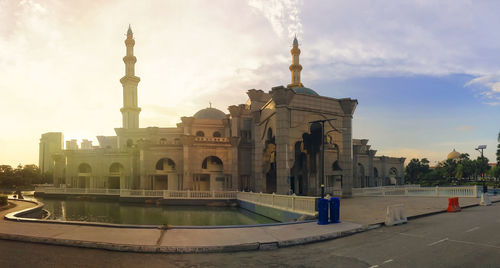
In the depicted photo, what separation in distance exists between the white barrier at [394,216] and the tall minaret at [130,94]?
49.1 metres

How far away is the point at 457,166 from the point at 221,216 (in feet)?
240

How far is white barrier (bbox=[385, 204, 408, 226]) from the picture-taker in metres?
13.6

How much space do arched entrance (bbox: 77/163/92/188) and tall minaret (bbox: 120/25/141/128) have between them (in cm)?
936

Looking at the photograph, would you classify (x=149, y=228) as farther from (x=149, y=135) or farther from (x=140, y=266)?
(x=149, y=135)

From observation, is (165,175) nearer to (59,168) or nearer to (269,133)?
(269,133)

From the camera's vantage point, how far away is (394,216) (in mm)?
13883

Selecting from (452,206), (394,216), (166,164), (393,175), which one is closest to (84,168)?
(166,164)

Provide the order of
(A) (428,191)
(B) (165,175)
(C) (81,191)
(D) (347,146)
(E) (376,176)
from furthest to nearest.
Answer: (E) (376,176)
(B) (165,175)
(C) (81,191)
(D) (347,146)
(A) (428,191)

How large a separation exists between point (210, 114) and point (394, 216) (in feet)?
150

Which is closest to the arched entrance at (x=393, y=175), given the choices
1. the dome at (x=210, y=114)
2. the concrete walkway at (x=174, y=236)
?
the dome at (x=210, y=114)

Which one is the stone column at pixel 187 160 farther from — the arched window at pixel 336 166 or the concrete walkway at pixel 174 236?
the concrete walkway at pixel 174 236

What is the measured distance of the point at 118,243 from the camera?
9.65m

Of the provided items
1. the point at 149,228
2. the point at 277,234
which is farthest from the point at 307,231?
the point at 149,228

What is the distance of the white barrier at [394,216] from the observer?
1357 centimetres
